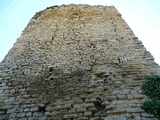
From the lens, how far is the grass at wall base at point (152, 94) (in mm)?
4023

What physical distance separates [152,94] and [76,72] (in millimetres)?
1744

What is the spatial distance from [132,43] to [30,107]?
319 cm

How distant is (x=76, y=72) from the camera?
17.1 feet

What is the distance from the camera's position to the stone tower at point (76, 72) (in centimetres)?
428

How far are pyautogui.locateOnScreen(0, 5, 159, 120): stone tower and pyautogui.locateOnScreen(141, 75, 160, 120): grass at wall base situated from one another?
0.37ft

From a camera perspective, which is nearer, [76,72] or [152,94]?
[152,94]

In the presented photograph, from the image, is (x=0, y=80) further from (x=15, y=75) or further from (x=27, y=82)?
(x=27, y=82)

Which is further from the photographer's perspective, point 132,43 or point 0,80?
point 132,43

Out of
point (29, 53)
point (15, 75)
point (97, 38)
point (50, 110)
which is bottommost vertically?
point (50, 110)

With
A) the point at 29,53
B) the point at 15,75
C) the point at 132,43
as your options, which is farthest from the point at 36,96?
the point at 132,43

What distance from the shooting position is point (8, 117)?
427cm

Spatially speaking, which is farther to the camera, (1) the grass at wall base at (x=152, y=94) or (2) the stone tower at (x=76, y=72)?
(2) the stone tower at (x=76, y=72)

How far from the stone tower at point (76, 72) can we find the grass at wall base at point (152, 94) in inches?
4.4

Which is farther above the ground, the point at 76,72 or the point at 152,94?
the point at 76,72
